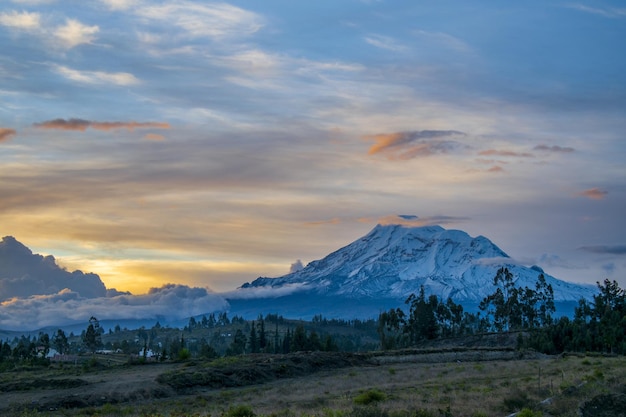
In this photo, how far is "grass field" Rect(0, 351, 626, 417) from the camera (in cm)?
3219

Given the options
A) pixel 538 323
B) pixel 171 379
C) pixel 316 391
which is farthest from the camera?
pixel 538 323

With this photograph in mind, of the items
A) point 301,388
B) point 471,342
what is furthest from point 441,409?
point 471,342

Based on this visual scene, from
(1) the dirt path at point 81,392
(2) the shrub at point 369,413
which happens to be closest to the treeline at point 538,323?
(1) the dirt path at point 81,392

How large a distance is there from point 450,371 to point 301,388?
1629cm

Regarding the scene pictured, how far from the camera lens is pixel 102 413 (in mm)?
41469

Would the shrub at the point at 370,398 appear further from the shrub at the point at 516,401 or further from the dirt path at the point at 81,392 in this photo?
the dirt path at the point at 81,392

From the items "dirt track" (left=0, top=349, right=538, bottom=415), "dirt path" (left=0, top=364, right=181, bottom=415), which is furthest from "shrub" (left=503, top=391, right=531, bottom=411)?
"dirt path" (left=0, top=364, right=181, bottom=415)

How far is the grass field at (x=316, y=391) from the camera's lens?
32.2 m

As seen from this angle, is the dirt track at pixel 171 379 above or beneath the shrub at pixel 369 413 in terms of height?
beneath

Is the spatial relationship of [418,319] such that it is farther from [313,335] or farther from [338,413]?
[338,413]

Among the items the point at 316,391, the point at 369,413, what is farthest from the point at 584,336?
the point at 369,413

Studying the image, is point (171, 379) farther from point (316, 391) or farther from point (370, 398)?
point (370, 398)

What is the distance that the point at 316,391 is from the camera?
168ft

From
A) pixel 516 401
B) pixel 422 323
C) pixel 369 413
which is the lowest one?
pixel 516 401
